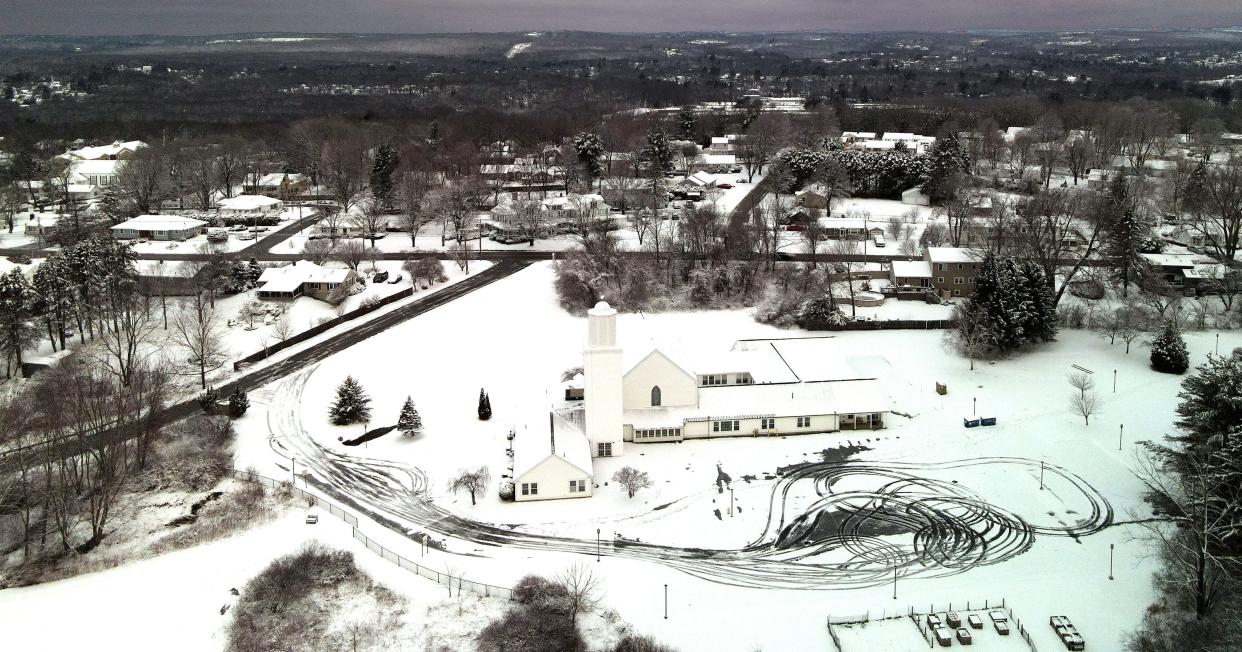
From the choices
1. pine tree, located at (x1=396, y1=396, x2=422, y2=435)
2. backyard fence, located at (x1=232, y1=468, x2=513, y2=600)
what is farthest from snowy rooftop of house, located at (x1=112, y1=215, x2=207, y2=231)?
backyard fence, located at (x1=232, y1=468, x2=513, y2=600)

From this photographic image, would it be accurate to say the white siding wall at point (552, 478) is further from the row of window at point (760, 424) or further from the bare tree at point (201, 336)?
the bare tree at point (201, 336)

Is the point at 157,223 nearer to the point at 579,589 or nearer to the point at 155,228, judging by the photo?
the point at 155,228

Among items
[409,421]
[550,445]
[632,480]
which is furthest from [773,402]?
[409,421]

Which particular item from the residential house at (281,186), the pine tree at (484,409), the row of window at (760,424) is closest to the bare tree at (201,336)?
the pine tree at (484,409)

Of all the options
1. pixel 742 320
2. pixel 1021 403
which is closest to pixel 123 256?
pixel 742 320

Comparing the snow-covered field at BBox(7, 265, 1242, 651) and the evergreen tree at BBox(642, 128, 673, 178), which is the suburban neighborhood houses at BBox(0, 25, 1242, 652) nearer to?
the snow-covered field at BBox(7, 265, 1242, 651)

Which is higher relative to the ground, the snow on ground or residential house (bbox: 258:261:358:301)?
residential house (bbox: 258:261:358:301)
